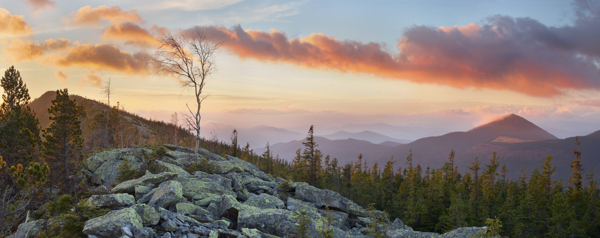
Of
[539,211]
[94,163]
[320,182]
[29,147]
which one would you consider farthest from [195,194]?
[539,211]

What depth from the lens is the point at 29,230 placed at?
1266cm

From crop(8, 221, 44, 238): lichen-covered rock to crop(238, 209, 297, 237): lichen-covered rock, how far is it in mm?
9278

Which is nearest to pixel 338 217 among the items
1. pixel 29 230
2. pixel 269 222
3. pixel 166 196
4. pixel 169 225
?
pixel 269 222

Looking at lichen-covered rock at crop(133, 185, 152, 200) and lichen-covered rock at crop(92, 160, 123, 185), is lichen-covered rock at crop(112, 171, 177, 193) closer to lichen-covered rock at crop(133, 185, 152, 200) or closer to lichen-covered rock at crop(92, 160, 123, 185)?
lichen-covered rock at crop(133, 185, 152, 200)

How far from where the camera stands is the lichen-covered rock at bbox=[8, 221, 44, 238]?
12504mm

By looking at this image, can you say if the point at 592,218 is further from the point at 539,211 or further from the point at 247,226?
the point at 247,226

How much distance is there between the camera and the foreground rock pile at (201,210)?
38.6 ft

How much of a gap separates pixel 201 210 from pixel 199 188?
146 inches

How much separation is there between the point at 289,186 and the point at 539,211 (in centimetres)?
5571

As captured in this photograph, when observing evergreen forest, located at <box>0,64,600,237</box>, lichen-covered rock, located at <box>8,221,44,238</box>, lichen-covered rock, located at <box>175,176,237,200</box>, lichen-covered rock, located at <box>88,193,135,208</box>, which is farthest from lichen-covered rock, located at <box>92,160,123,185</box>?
lichen-covered rock, located at <box>88,193,135,208</box>

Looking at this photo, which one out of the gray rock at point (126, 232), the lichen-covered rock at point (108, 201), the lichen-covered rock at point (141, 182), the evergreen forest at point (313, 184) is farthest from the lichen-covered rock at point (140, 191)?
the gray rock at point (126, 232)

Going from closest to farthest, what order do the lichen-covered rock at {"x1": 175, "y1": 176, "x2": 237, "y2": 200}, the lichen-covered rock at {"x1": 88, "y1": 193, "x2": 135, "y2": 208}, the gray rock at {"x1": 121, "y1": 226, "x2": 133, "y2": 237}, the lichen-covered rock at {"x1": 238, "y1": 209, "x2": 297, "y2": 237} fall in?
the gray rock at {"x1": 121, "y1": 226, "x2": 133, "y2": 237}, the lichen-covered rock at {"x1": 88, "y1": 193, "x2": 135, "y2": 208}, the lichen-covered rock at {"x1": 238, "y1": 209, "x2": 297, "y2": 237}, the lichen-covered rock at {"x1": 175, "y1": 176, "x2": 237, "y2": 200}

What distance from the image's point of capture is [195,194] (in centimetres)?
1770

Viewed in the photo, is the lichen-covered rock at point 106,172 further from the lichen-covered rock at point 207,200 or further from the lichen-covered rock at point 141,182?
the lichen-covered rock at point 207,200
